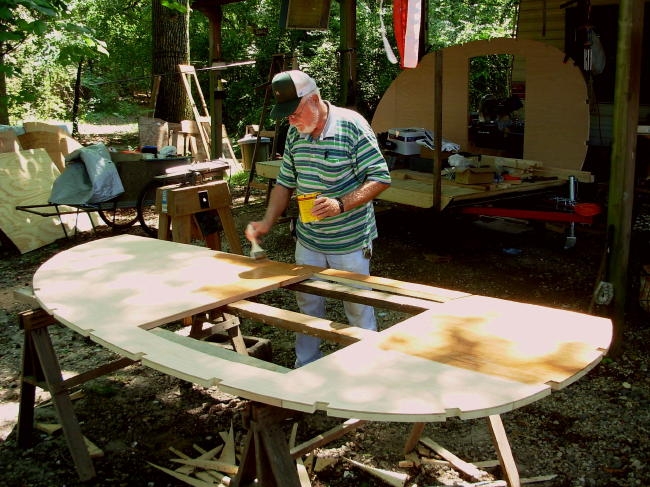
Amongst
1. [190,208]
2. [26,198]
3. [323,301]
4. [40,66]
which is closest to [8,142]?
[26,198]

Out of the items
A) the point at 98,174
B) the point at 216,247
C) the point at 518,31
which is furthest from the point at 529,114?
the point at 98,174

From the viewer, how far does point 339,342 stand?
2.47 meters

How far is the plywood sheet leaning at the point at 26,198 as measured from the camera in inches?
305

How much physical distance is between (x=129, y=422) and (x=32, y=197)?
5179mm

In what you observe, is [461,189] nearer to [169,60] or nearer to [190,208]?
[190,208]

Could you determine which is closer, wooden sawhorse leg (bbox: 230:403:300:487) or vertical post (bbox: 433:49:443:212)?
wooden sawhorse leg (bbox: 230:403:300:487)

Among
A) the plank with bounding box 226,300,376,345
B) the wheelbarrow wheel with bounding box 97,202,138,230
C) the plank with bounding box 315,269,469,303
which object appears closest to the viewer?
the plank with bounding box 226,300,376,345

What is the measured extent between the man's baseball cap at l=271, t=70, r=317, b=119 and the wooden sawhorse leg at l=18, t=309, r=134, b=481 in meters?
1.53

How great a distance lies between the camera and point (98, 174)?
7.41 meters

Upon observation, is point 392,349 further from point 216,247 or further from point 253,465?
point 216,247

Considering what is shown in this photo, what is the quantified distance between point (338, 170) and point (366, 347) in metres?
1.55

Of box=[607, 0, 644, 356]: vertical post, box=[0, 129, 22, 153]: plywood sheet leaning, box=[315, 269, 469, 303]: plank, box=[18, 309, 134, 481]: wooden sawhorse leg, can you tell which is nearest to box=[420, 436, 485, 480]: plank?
box=[315, 269, 469, 303]: plank

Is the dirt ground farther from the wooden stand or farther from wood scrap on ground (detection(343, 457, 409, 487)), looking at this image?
the wooden stand

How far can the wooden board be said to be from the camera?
1805mm
